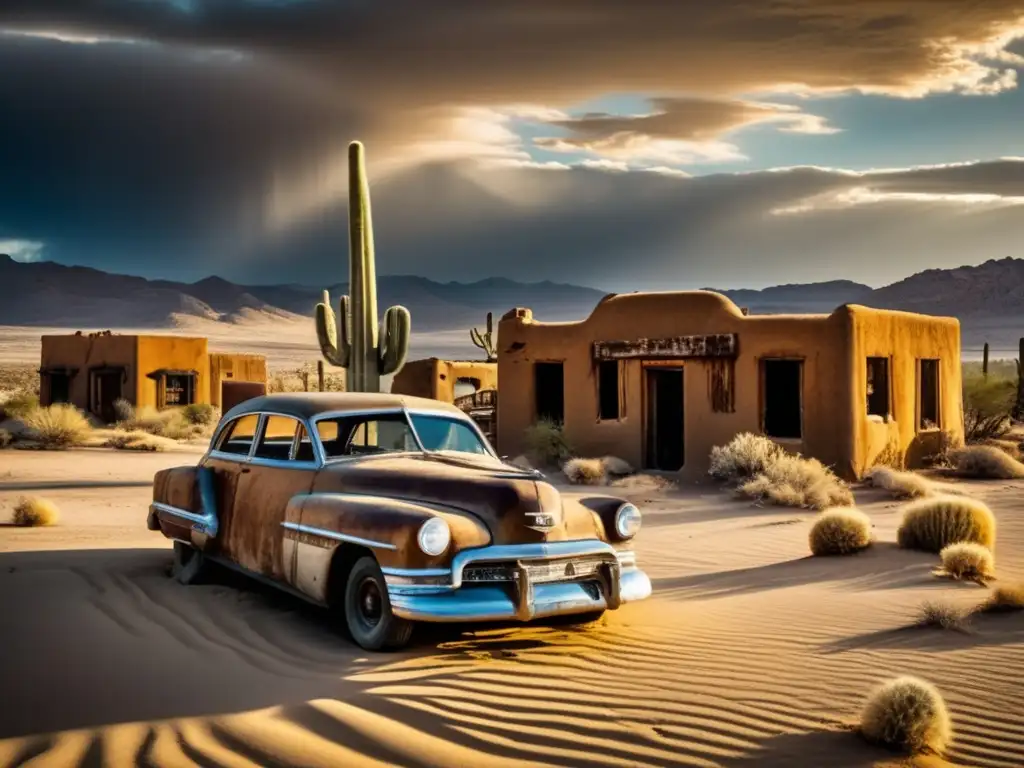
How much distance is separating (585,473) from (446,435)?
11.2 meters

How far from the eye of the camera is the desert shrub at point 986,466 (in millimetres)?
20328

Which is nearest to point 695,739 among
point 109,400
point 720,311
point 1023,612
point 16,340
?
point 1023,612

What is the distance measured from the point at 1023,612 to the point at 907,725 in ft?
11.2

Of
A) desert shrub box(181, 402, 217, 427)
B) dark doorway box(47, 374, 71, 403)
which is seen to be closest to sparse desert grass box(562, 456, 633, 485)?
desert shrub box(181, 402, 217, 427)

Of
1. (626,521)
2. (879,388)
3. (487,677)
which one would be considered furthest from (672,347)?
(487,677)

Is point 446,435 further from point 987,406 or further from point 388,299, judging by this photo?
point 388,299

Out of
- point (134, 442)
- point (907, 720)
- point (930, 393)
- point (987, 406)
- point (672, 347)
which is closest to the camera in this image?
point (907, 720)

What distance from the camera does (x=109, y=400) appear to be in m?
34.9

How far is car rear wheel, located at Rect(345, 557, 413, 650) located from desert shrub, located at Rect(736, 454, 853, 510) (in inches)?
412

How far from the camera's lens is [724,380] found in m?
19.3

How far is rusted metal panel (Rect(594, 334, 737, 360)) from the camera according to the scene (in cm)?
1914

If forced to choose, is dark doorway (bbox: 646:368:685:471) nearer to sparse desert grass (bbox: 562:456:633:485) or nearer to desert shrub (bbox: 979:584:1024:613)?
sparse desert grass (bbox: 562:456:633:485)

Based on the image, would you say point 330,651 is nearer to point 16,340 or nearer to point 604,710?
point 604,710

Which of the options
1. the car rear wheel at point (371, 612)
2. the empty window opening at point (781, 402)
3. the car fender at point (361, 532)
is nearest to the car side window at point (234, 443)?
the car fender at point (361, 532)
